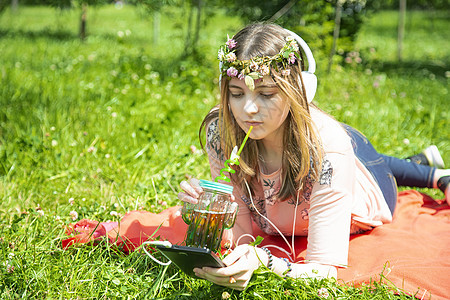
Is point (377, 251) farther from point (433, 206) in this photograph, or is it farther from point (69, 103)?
point (69, 103)

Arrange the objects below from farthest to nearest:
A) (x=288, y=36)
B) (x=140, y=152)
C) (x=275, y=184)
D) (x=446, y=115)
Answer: (x=446, y=115) < (x=140, y=152) < (x=275, y=184) < (x=288, y=36)

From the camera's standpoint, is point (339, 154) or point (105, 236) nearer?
point (339, 154)

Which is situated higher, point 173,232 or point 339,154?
point 339,154

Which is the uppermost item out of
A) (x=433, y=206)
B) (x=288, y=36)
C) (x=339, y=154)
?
(x=288, y=36)

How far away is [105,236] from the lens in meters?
2.58

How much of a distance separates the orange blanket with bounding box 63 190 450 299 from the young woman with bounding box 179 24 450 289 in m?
0.19

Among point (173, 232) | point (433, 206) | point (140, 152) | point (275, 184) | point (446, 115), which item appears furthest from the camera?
point (446, 115)

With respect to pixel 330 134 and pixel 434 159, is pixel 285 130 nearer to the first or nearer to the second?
pixel 330 134

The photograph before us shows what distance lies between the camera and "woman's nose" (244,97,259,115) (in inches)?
83.3

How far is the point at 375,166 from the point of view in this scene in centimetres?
304

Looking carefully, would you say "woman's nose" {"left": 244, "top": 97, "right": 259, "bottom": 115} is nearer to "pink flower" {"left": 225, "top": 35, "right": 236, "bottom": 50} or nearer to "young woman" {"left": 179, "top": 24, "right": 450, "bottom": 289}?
"young woman" {"left": 179, "top": 24, "right": 450, "bottom": 289}

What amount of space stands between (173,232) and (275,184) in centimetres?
61

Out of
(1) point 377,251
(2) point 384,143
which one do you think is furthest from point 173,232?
(2) point 384,143

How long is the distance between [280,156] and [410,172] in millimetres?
1388
